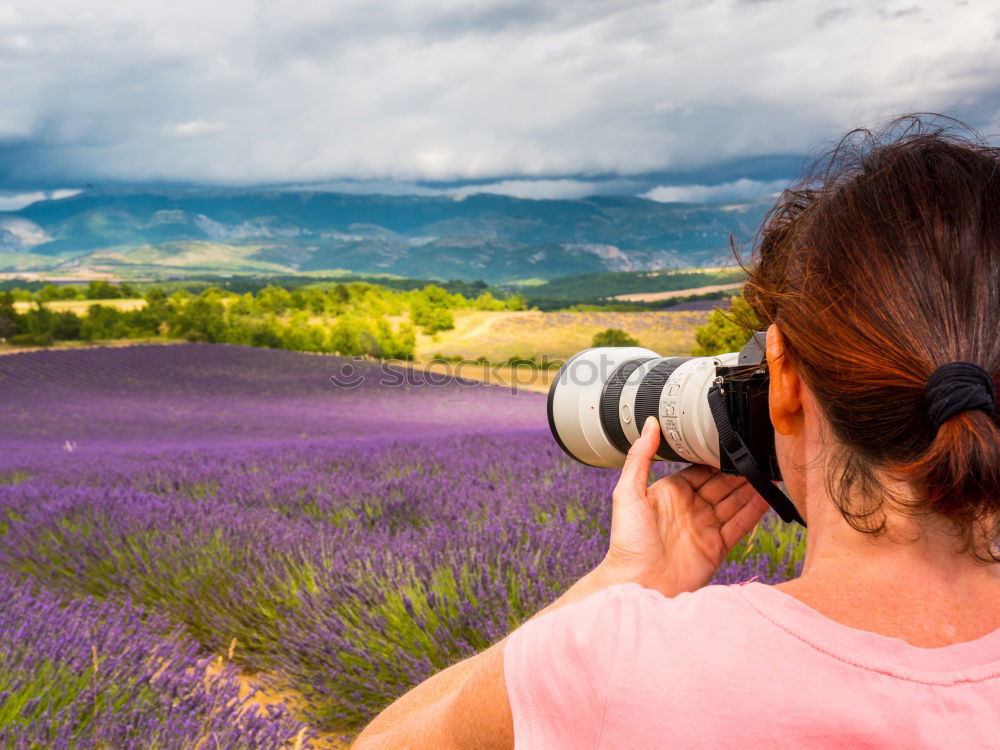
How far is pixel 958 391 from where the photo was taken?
2.10 ft

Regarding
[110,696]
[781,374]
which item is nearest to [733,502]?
[781,374]

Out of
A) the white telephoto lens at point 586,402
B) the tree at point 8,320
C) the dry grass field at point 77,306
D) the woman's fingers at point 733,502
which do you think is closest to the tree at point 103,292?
the dry grass field at point 77,306

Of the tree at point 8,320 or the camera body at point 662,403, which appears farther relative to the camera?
the tree at point 8,320

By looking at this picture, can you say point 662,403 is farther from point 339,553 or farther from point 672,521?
point 339,553

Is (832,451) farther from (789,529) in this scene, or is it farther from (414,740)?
(789,529)

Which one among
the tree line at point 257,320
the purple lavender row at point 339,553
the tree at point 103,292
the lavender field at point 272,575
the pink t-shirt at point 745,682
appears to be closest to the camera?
the pink t-shirt at point 745,682

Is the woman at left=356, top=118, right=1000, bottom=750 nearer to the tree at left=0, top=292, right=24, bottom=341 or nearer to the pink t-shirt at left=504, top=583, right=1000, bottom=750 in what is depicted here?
the pink t-shirt at left=504, top=583, right=1000, bottom=750

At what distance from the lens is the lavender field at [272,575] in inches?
71.1

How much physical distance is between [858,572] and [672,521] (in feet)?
1.39

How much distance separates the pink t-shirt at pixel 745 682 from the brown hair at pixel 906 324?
5.0 inches

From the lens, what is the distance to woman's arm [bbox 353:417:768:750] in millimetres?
765

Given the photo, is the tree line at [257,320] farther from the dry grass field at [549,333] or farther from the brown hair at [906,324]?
the brown hair at [906,324]

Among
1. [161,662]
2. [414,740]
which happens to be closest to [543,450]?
[161,662]

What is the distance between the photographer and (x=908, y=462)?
0.71m
